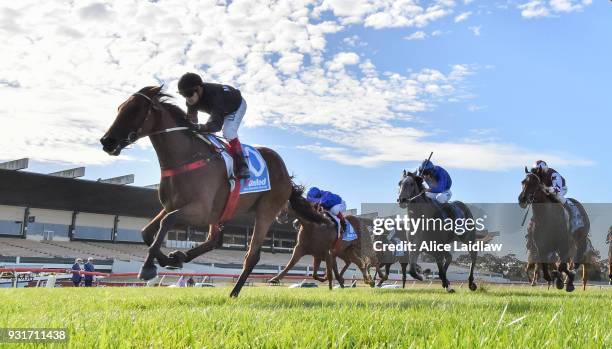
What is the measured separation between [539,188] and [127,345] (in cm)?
976

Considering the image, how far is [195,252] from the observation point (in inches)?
275

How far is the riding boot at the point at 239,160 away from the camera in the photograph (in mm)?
6965

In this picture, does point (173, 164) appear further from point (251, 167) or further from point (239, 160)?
point (251, 167)

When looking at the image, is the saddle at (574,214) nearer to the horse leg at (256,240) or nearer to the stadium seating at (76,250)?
the horse leg at (256,240)

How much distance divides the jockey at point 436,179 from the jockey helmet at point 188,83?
645cm

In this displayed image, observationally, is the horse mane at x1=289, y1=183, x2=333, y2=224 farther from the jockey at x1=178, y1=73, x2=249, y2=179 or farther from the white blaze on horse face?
the white blaze on horse face

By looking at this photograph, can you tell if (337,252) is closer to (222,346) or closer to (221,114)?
(221,114)

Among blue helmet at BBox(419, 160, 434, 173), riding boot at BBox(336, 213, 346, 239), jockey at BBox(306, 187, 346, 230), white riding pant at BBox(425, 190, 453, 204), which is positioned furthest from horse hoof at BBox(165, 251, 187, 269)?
riding boot at BBox(336, 213, 346, 239)

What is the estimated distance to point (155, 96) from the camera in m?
6.70

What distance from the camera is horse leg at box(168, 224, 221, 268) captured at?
20.7ft

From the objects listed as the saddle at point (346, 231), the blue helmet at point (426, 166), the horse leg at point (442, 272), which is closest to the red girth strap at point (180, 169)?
the horse leg at point (442, 272)

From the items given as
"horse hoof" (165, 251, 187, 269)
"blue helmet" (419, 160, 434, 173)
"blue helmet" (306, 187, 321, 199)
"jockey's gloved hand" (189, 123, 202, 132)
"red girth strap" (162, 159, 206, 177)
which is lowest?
"horse hoof" (165, 251, 187, 269)

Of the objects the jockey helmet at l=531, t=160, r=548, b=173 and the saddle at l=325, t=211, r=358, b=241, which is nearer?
the jockey helmet at l=531, t=160, r=548, b=173

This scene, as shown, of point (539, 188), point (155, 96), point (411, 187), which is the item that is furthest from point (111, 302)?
point (539, 188)
